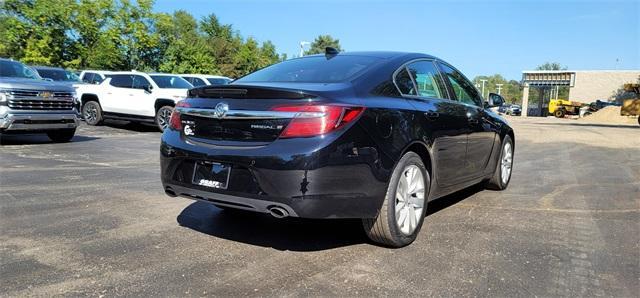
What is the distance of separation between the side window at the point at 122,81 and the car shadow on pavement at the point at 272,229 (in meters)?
11.6

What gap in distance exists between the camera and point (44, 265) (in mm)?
3549

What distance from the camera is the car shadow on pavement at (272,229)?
4.24 m

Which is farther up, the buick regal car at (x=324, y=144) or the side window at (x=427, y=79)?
the side window at (x=427, y=79)

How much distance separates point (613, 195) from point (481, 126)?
229cm

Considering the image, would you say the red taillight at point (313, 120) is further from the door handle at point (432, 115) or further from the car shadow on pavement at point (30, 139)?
the car shadow on pavement at point (30, 139)

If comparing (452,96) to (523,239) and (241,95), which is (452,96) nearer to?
(523,239)

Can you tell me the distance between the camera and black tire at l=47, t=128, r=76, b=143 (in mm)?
11241

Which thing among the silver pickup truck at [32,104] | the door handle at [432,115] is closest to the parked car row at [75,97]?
the silver pickup truck at [32,104]

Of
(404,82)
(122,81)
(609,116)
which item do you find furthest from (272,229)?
(609,116)

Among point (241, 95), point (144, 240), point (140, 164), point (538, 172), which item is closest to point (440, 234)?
point (241, 95)

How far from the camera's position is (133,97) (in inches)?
614

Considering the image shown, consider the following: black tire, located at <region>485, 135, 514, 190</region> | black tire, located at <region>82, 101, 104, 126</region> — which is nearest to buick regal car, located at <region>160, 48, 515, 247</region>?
black tire, located at <region>485, 135, 514, 190</region>

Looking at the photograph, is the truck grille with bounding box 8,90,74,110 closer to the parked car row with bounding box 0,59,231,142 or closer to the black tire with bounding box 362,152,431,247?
the parked car row with bounding box 0,59,231,142

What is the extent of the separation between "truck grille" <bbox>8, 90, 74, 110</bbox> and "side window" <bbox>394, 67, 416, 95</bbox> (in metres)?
8.23
